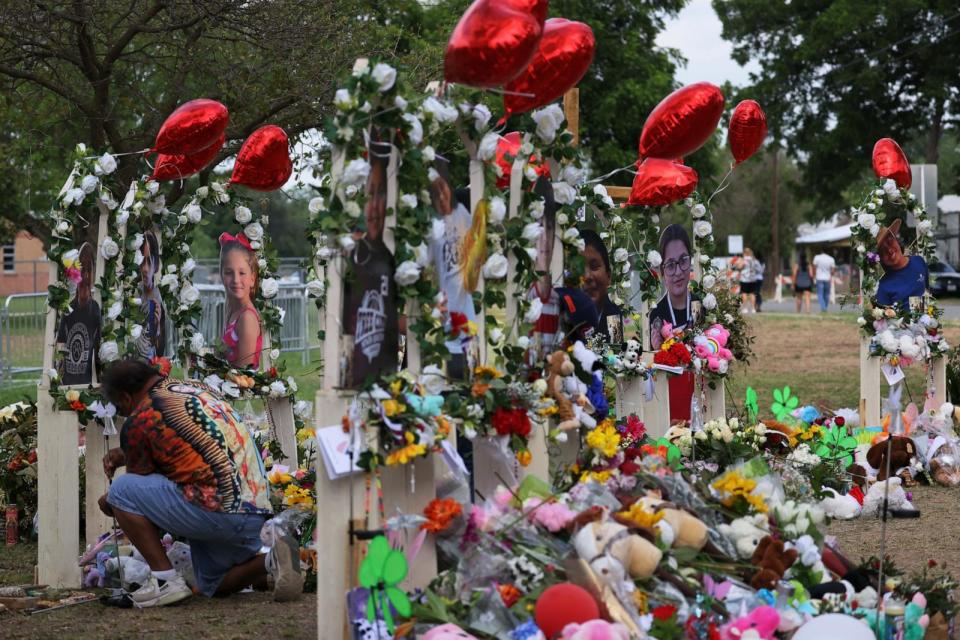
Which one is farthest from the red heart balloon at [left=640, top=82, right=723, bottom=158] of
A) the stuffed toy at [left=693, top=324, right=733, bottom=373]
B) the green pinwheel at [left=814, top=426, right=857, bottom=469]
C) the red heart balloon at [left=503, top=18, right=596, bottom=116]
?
the green pinwheel at [left=814, top=426, right=857, bottom=469]

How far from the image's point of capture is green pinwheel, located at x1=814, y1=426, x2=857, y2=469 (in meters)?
9.27

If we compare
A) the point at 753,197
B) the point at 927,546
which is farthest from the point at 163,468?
the point at 753,197

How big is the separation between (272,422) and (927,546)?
4.41 m

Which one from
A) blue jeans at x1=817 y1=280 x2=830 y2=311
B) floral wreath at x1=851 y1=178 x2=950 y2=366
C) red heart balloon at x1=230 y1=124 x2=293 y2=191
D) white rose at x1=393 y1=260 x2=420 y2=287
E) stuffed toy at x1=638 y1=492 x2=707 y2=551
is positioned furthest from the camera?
blue jeans at x1=817 y1=280 x2=830 y2=311

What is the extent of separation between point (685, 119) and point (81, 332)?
155 inches

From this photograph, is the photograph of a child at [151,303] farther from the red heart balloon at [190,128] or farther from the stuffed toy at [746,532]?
the stuffed toy at [746,532]

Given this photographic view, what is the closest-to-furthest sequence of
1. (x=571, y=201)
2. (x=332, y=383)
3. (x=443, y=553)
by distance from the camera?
(x=332, y=383) < (x=443, y=553) < (x=571, y=201)

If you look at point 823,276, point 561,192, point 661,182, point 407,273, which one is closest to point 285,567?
point 407,273

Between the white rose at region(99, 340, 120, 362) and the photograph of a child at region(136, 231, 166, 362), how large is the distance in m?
0.27

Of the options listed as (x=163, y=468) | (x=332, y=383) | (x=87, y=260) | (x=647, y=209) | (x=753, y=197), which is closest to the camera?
(x=332, y=383)

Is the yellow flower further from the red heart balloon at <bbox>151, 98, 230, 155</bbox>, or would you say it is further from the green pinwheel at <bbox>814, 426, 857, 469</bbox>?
the green pinwheel at <bbox>814, 426, 857, 469</bbox>

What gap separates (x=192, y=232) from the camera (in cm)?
845

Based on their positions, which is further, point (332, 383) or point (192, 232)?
point (192, 232)

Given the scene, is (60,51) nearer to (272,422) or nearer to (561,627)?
(272,422)
